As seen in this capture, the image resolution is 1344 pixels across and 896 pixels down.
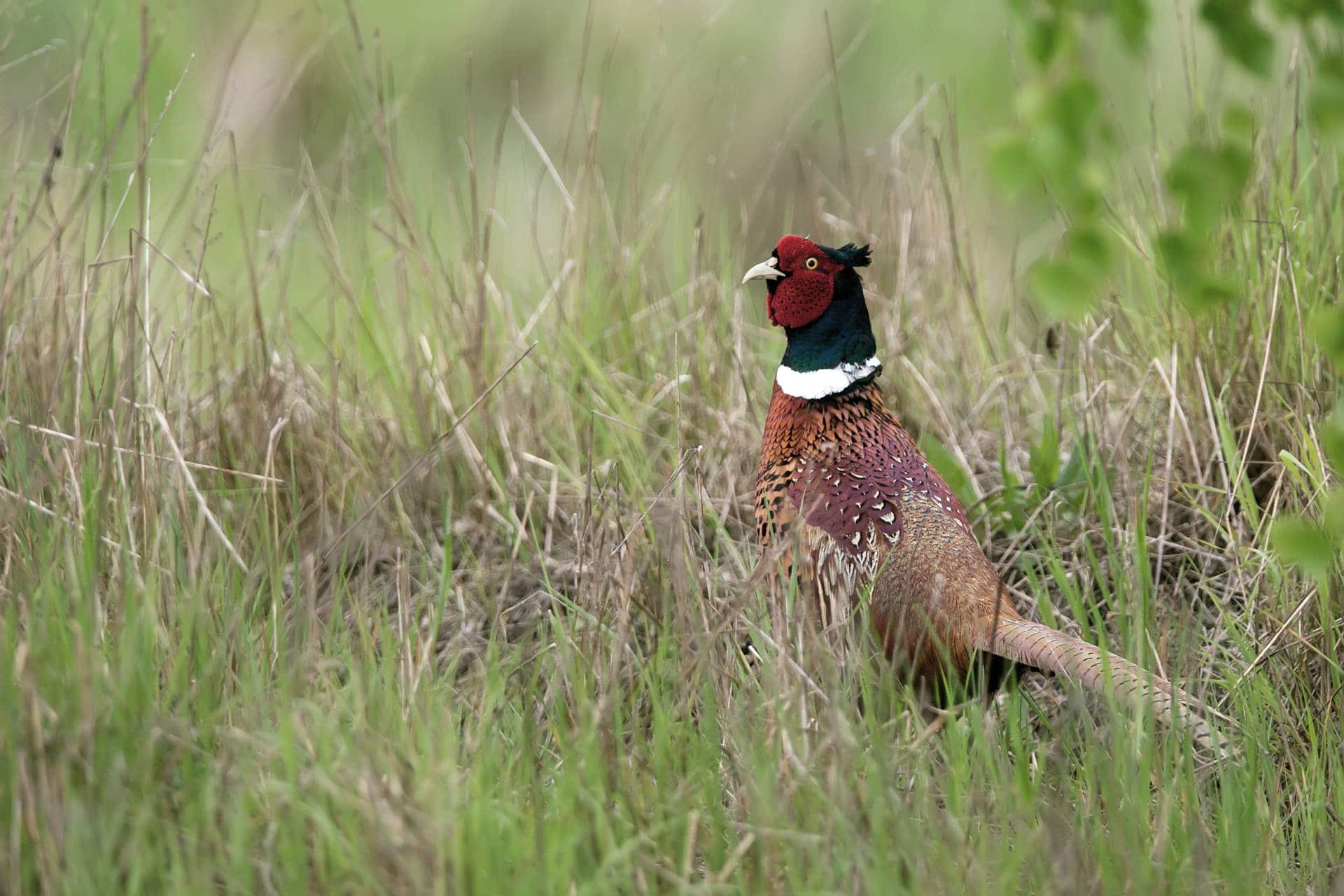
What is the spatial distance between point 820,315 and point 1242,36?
5.35 ft

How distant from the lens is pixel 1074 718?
8.87 ft

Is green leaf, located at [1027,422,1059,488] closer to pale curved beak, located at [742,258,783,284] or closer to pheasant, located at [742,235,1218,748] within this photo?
pheasant, located at [742,235,1218,748]

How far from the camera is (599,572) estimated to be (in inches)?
97.9

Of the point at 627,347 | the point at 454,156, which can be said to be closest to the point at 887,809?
the point at 627,347

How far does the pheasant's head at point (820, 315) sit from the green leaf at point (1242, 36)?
152 cm

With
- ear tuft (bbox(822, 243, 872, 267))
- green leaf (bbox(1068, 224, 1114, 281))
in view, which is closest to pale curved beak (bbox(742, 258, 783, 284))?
ear tuft (bbox(822, 243, 872, 267))

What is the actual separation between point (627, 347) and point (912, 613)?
1362 mm

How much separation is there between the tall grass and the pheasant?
0.35 feet

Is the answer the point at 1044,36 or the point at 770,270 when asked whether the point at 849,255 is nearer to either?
the point at 770,270

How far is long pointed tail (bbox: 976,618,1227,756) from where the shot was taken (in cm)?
230

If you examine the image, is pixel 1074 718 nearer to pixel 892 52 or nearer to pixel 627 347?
pixel 627 347

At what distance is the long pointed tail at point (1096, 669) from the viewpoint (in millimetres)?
2301

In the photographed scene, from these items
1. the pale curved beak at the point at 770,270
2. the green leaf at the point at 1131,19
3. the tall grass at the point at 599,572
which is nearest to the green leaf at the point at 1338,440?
the green leaf at the point at 1131,19

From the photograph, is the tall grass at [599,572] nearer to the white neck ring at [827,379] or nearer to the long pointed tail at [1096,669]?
the long pointed tail at [1096,669]
